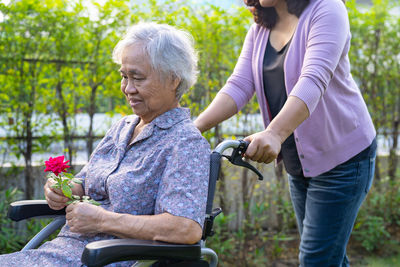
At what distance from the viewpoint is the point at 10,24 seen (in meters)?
4.02

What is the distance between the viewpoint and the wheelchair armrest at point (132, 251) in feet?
5.57

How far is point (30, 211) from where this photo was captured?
2.32 m

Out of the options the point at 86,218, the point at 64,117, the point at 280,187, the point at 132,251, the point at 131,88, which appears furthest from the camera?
the point at 280,187

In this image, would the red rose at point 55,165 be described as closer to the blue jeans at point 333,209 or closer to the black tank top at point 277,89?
the black tank top at point 277,89

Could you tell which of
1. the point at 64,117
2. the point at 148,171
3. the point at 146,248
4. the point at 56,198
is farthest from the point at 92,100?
the point at 146,248

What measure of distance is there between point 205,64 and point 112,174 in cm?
245

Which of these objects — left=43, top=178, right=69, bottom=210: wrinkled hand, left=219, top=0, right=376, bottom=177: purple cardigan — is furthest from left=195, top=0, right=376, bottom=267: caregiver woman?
left=43, top=178, right=69, bottom=210: wrinkled hand

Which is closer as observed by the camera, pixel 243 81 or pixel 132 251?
pixel 132 251

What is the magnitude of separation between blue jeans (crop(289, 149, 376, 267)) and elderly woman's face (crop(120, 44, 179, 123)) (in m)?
0.86

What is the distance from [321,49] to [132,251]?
3.84 ft

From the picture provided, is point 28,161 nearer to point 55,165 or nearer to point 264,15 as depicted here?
point 55,165

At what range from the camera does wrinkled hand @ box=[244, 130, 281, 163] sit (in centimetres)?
200

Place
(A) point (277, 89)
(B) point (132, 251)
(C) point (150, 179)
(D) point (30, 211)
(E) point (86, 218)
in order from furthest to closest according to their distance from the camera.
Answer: (A) point (277, 89) < (D) point (30, 211) < (C) point (150, 179) < (E) point (86, 218) < (B) point (132, 251)

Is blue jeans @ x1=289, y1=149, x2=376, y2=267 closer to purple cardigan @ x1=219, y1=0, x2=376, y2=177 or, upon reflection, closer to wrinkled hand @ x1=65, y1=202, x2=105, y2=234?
purple cardigan @ x1=219, y1=0, x2=376, y2=177
